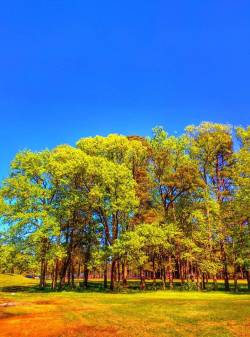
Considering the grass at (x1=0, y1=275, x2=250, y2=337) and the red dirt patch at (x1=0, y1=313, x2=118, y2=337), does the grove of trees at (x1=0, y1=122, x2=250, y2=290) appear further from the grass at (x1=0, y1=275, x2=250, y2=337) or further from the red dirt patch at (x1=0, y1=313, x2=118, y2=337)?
the red dirt patch at (x1=0, y1=313, x2=118, y2=337)

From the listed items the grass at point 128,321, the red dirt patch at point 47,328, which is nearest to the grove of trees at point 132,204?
the grass at point 128,321

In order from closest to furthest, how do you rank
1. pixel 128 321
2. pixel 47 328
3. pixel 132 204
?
pixel 47 328, pixel 128 321, pixel 132 204

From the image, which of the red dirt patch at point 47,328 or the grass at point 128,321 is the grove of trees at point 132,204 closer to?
the grass at point 128,321

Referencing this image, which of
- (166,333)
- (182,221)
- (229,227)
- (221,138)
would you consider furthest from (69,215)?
(166,333)

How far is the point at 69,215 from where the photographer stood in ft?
149

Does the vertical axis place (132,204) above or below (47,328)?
above

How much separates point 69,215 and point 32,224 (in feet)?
16.2

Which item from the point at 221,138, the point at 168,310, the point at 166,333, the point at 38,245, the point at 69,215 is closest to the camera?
the point at 166,333

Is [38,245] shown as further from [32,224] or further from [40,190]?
[40,190]

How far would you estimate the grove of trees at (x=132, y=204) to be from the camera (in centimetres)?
4294

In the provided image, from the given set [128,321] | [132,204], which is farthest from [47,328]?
[132,204]

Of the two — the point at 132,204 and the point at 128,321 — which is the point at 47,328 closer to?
the point at 128,321

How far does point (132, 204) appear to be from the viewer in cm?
4444

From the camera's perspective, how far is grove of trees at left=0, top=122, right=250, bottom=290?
42.9 meters
